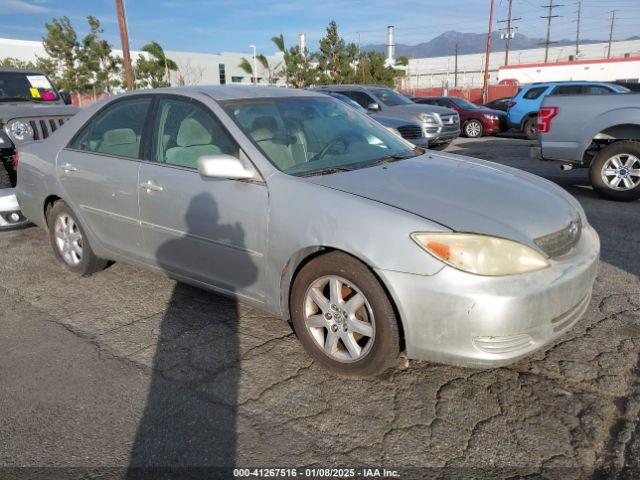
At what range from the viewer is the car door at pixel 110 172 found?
12.7 feet

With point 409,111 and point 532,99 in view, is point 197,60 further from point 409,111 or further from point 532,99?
point 409,111

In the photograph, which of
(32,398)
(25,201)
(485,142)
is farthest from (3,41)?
(32,398)

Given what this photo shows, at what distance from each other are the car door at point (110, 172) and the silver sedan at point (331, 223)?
0.04 ft

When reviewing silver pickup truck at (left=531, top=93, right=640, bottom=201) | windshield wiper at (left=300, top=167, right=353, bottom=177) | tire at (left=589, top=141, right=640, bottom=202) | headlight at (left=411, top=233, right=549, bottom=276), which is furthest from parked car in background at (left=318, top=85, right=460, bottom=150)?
headlight at (left=411, top=233, right=549, bottom=276)

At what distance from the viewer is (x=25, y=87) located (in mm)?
8125

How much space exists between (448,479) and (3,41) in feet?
174

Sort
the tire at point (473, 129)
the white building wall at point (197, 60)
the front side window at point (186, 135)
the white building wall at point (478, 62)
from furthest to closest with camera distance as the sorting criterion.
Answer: the white building wall at point (478, 62) < the white building wall at point (197, 60) < the tire at point (473, 129) < the front side window at point (186, 135)

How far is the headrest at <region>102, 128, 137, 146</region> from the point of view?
3963 mm

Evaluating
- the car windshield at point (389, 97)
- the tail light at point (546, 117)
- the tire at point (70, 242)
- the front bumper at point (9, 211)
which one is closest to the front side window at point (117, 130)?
the tire at point (70, 242)

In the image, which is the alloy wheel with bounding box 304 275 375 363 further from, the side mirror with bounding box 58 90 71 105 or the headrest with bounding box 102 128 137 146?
the side mirror with bounding box 58 90 71 105

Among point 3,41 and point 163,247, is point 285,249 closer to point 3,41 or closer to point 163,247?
point 163,247

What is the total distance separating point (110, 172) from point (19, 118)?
325 cm

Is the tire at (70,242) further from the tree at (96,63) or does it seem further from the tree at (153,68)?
the tree at (96,63)

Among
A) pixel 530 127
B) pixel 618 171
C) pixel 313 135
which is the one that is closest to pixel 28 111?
pixel 313 135
